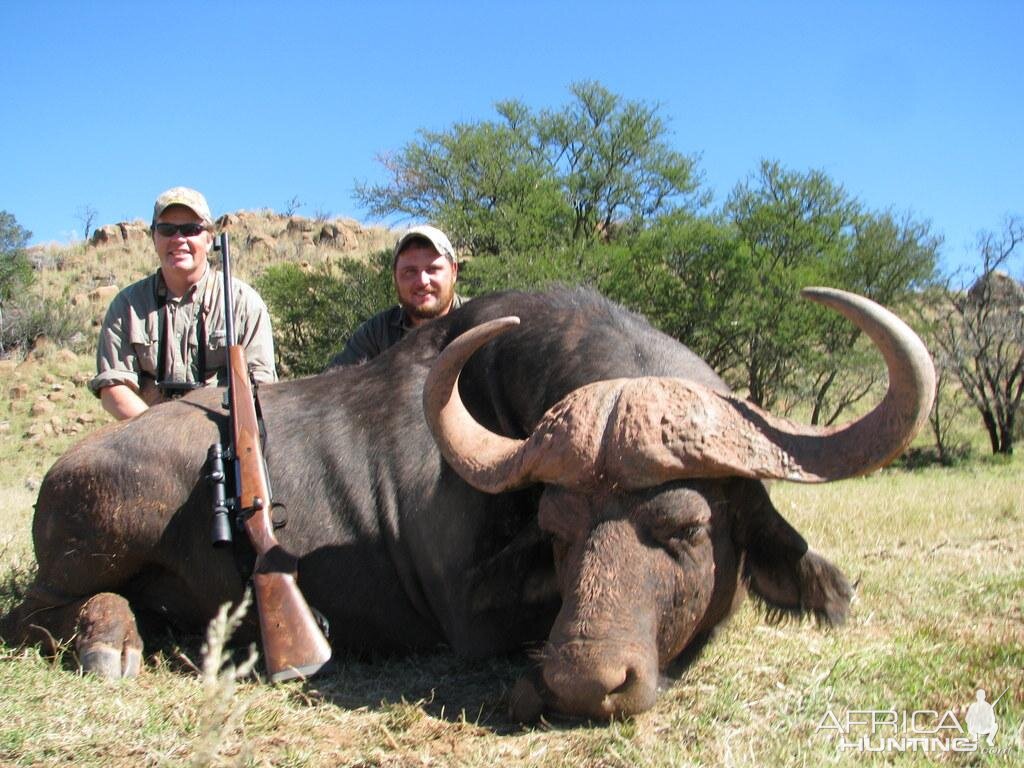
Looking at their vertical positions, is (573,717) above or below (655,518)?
below

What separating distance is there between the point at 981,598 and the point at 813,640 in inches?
49.6

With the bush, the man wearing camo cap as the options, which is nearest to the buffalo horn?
the man wearing camo cap

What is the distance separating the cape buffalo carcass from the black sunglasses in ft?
4.64

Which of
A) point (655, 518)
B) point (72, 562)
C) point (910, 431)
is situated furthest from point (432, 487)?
point (910, 431)

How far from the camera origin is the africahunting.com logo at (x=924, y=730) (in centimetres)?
288

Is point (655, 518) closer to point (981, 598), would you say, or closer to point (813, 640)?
point (813, 640)

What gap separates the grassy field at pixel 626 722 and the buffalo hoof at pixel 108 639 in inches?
3.5

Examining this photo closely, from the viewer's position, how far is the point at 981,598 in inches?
178

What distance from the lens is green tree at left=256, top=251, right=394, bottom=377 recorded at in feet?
81.6

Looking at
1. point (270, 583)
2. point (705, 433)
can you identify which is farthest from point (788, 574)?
point (270, 583)

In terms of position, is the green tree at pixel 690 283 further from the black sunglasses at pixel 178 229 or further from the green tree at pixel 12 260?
the green tree at pixel 12 260

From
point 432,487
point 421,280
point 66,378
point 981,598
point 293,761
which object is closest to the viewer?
point 293,761

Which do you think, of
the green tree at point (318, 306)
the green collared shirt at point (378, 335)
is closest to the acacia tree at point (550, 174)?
the green tree at point (318, 306)

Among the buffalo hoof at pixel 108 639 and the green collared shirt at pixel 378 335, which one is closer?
the buffalo hoof at pixel 108 639
